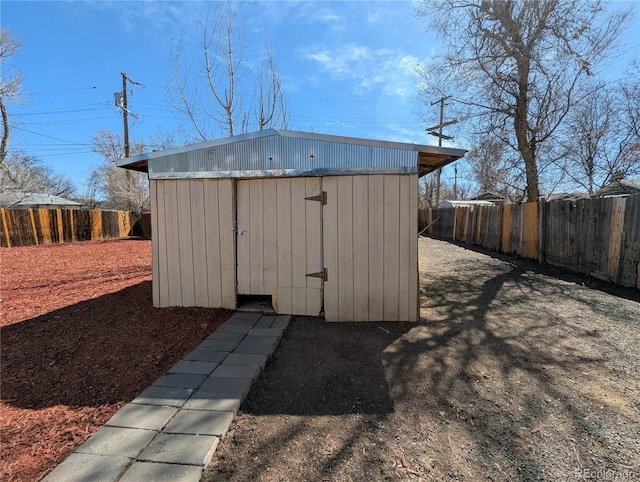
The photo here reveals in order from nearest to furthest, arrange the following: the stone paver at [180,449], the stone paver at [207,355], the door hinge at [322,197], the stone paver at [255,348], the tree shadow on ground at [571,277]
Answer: the stone paver at [180,449] < the stone paver at [207,355] < the stone paver at [255,348] < the door hinge at [322,197] < the tree shadow on ground at [571,277]

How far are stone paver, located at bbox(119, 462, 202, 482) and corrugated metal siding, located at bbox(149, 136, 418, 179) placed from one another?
3.14m

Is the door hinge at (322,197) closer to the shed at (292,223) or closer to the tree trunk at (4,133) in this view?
the shed at (292,223)

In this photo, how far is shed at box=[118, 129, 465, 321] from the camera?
158 inches

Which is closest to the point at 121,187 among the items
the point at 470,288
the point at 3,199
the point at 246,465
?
the point at 3,199

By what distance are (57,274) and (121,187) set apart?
1609cm

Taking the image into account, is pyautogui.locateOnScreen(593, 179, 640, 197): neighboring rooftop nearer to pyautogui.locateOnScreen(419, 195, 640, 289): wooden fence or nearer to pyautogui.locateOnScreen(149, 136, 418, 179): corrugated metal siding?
pyautogui.locateOnScreen(419, 195, 640, 289): wooden fence

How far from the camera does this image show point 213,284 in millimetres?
4477

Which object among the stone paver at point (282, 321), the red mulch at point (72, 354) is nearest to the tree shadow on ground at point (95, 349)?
the red mulch at point (72, 354)

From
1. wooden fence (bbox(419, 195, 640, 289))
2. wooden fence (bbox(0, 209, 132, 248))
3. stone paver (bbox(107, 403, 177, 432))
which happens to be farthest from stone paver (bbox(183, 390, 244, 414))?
wooden fence (bbox(0, 209, 132, 248))

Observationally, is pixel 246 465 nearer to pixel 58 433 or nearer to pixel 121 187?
pixel 58 433

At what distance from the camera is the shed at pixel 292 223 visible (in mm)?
4023

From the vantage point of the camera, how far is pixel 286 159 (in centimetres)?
410

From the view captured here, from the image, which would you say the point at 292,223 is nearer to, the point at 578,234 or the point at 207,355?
the point at 207,355

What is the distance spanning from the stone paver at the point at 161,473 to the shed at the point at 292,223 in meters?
2.60
